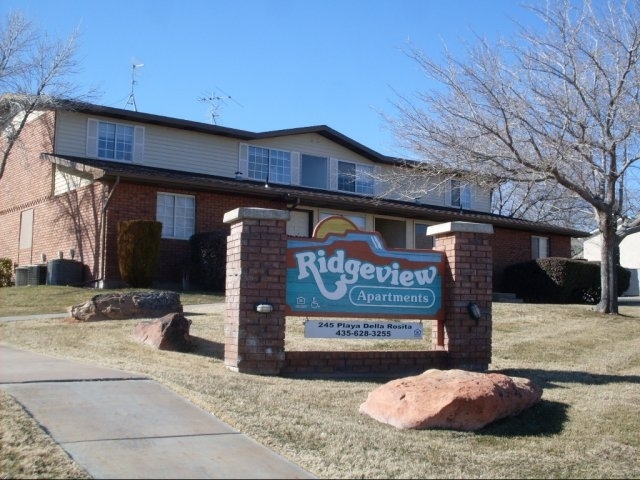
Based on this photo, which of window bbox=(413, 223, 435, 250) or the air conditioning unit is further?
window bbox=(413, 223, 435, 250)

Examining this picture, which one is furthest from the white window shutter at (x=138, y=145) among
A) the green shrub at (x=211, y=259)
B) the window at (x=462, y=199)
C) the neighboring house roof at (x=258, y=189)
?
the window at (x=462, y=199)

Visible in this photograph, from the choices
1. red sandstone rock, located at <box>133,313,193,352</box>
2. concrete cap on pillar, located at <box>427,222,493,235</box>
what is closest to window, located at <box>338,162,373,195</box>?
concrete cap on pillar, located at <box>427,222,493,235</box>

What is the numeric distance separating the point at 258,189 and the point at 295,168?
4.64 metres

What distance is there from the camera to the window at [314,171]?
2698 centimetres

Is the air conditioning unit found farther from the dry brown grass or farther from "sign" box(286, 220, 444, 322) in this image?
the dry brown grass

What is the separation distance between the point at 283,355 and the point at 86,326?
178 inches

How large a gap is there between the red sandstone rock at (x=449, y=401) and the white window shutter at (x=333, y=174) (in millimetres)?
19600

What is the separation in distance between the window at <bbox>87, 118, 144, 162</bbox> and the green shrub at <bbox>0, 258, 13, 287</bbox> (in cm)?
483

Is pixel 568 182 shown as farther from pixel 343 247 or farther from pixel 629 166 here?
pixel 343 247

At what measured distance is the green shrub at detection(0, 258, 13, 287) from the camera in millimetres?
24219

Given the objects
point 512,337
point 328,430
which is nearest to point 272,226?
point 328,430

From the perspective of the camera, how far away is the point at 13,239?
25.8 metres

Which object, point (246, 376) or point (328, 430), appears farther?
point (246, 376)

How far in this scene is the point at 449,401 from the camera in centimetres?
716
